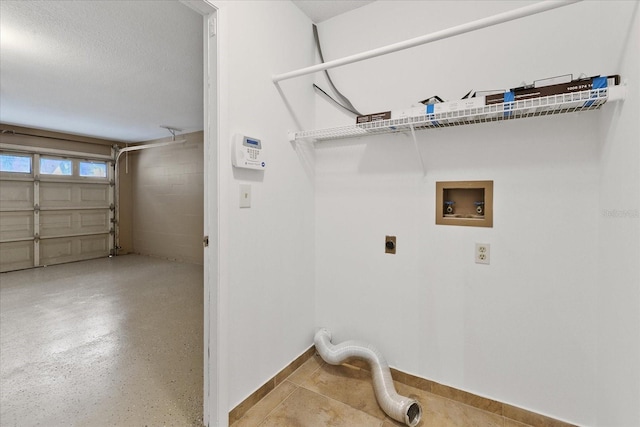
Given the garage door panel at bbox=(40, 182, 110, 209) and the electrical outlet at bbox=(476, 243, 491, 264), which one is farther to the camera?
the garage door panel at bbox=(40, 182, 110, 209)

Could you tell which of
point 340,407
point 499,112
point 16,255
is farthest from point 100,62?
point 16,255

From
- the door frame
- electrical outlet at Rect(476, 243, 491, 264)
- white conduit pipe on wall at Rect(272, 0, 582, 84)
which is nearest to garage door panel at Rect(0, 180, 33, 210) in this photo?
the door frame

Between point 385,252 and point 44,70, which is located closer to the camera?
point 385,252

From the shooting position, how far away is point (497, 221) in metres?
1.54

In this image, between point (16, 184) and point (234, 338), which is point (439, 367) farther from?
point (16, 184)

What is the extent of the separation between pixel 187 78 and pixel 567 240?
11.6 ft

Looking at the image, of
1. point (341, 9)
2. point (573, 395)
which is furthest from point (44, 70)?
point (573, 395)

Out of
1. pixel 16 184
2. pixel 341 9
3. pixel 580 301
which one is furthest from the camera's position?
pixel 16 184

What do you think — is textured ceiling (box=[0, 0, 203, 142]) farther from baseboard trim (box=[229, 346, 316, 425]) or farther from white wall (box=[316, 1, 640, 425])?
baseboard trim (box=[229, 346, 316, 425])

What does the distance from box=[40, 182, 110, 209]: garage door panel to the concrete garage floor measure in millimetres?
1729

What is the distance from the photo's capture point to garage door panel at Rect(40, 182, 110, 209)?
208 inches

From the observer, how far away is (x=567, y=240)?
139 cm

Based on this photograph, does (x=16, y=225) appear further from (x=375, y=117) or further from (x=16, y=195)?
(x=375, y=117)

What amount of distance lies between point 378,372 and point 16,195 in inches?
259
